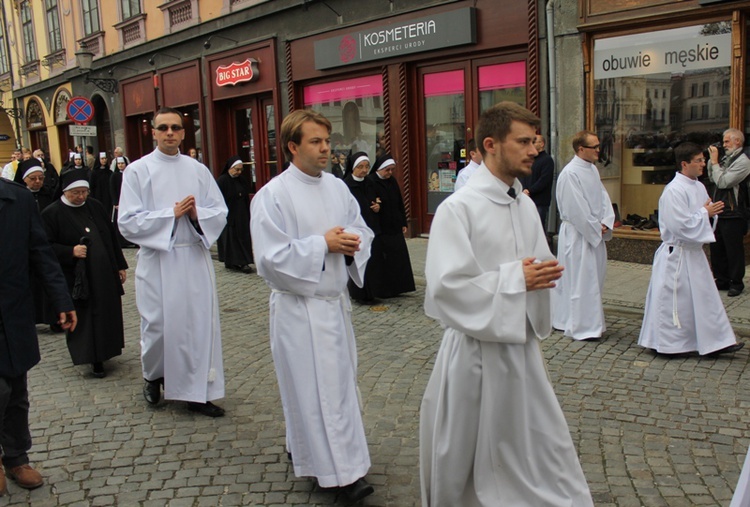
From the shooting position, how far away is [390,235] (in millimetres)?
9305

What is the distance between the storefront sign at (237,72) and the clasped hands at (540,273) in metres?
14.7

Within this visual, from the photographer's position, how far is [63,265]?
248 inches

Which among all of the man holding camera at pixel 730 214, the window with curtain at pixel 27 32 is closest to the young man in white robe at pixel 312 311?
the man holding camera at pixel 730 214

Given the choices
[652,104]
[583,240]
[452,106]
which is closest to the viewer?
[583,240]

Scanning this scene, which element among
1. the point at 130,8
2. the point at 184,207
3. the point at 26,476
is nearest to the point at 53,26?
the point at 130,8

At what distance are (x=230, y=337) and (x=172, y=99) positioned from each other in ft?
47.5

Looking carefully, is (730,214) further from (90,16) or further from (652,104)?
(90,16)

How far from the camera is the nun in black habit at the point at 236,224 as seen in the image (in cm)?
1167

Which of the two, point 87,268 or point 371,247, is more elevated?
point 87,268

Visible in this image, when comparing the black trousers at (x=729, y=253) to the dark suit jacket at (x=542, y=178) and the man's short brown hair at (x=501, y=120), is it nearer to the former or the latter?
the dark suit jacket at (x=542, y=178)

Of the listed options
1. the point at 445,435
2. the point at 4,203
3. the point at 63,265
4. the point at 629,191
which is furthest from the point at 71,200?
the point at 629,191

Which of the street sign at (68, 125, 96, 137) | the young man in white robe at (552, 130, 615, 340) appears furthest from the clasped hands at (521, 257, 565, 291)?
the street sign at (68, 125, 96, 137)

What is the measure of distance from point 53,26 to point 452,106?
807 inches

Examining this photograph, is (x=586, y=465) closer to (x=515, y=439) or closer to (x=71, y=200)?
(x=515, y=439)
